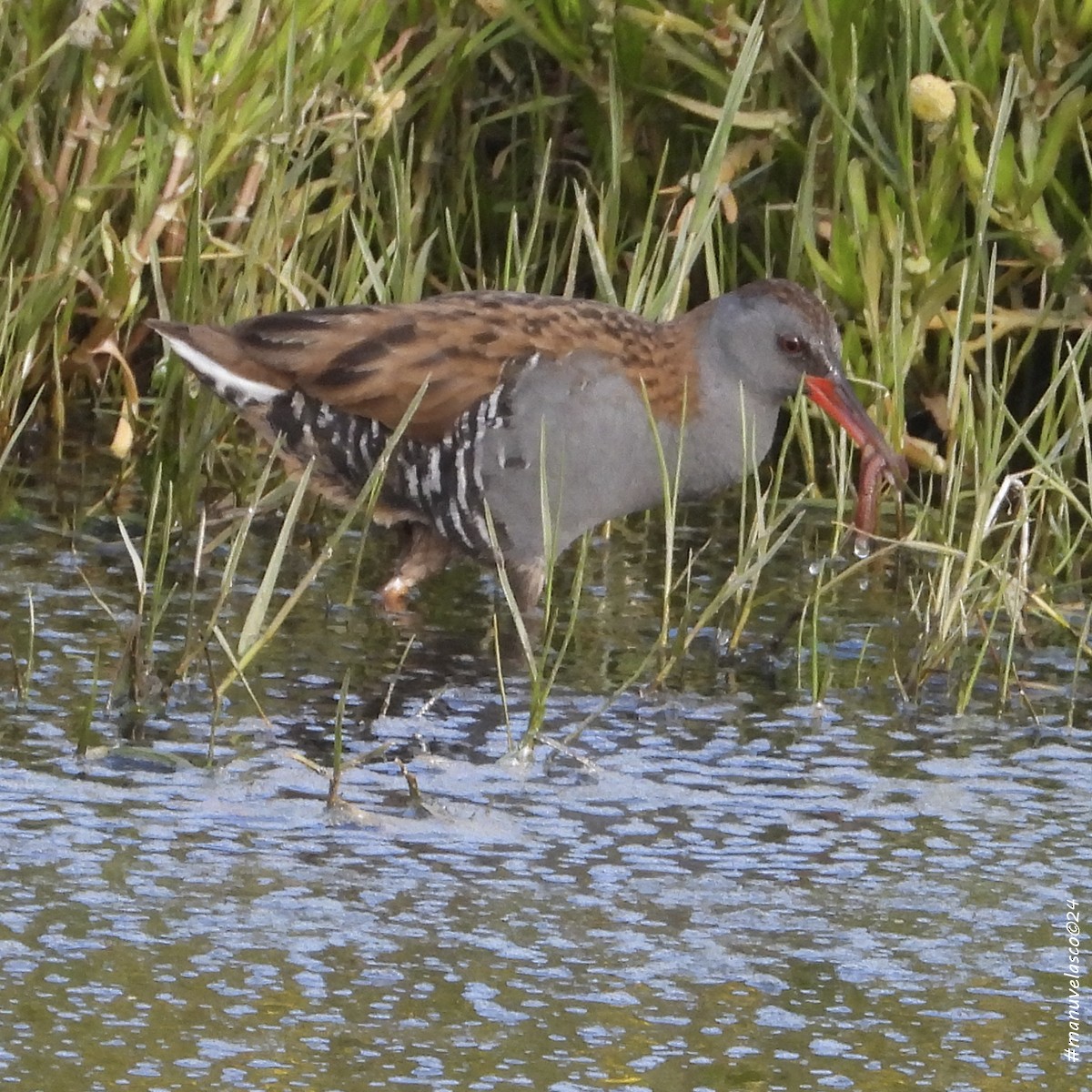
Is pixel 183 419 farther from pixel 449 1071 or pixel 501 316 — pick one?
pixel 449 1071

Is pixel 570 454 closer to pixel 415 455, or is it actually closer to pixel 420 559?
pixel 415 455

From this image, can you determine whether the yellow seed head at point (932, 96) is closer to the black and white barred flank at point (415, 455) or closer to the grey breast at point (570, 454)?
the grey breast at point (570, 454)

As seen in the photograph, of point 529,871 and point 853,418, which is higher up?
point 853,418

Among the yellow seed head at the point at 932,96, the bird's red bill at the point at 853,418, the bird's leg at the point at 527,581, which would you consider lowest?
the bird's leg at the point at 527,581

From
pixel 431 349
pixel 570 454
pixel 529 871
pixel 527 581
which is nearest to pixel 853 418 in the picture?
pixel 570 454

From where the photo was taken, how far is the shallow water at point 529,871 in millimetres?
3021

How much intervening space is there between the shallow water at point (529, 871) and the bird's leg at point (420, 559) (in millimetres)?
262

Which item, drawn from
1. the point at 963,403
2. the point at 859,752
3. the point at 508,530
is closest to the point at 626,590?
the point at 508,530

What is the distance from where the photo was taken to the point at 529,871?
3658 mm

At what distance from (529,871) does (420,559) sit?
1.91m

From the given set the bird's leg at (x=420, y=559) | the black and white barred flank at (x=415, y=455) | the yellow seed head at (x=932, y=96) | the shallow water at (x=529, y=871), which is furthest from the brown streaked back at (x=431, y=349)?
the yellow seed head at (x=932, y=96)

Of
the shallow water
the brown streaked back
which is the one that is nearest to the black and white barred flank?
the brown streaked back

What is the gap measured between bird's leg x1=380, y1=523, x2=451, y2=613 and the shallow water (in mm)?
262

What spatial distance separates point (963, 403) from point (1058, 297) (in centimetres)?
93
